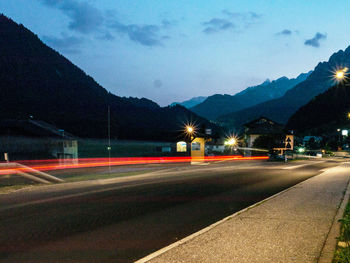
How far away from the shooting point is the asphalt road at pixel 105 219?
5.91 meters

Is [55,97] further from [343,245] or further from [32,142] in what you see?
Answer: [343,245]

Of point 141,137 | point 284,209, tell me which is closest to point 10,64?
point 141,137

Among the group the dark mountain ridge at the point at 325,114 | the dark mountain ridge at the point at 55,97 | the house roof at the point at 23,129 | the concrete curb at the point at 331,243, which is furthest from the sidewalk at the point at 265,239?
the dark mountain ridge at the point at 325,114

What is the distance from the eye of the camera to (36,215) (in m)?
9.00

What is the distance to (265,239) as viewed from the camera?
20.4ft

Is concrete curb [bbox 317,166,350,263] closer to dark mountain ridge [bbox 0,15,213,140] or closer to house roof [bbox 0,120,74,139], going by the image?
house roof [bbox 0,120,74,139]

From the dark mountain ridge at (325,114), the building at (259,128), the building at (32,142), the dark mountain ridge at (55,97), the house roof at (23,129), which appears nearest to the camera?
the building at (32,142)

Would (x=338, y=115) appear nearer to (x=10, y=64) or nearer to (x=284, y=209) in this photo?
(x=10, y=64)

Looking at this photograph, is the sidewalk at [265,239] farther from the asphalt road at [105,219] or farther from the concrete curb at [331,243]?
the asphalt road at [105,219]

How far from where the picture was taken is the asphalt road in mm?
5906

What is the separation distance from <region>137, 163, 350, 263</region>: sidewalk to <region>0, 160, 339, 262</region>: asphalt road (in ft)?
2.01

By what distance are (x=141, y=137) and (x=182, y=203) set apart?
48.8 m

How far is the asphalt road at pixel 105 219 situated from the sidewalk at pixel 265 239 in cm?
61

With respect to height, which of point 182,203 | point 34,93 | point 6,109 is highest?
point 34,93
